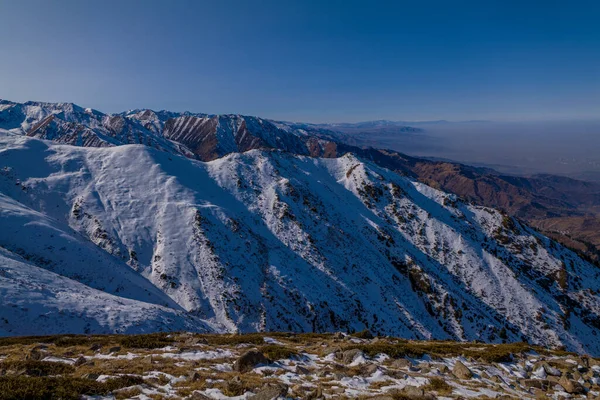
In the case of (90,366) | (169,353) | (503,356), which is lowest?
(503,356)

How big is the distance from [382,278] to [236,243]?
122ft

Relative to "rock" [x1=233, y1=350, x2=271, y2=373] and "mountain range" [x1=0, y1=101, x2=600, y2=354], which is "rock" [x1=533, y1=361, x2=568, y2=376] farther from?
"mountain range" [x1=0, y1=101, x2=600, y2=354]

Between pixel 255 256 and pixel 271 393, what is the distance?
57.3m

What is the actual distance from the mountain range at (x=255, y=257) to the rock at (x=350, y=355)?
29.8m

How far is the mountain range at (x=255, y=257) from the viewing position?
5053 centimetres

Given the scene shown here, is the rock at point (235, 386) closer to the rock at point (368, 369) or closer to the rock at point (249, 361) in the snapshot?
the rock at point (249, 361)

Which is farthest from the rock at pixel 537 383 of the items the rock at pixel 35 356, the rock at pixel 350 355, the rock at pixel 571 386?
the rock at pixel 35 356

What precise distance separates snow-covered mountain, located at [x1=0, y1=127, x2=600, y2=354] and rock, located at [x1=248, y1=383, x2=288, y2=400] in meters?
32.6

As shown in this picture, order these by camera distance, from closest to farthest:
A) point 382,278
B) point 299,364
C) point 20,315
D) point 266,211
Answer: point 299,364 → point 20,315 → point 382,278 → point 266,211

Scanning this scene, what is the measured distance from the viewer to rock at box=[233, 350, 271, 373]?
1642 cm

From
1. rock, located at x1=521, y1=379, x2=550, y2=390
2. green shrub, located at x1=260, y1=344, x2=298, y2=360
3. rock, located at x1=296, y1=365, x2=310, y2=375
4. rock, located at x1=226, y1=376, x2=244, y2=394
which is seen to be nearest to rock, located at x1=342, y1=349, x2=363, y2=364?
green shrub, located at x1=260, y1=344, x2=298, y2=360

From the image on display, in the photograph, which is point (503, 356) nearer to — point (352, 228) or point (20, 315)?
point (20, 315)

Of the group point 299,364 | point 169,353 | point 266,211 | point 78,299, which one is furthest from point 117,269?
point 299,364

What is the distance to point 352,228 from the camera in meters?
90.4
